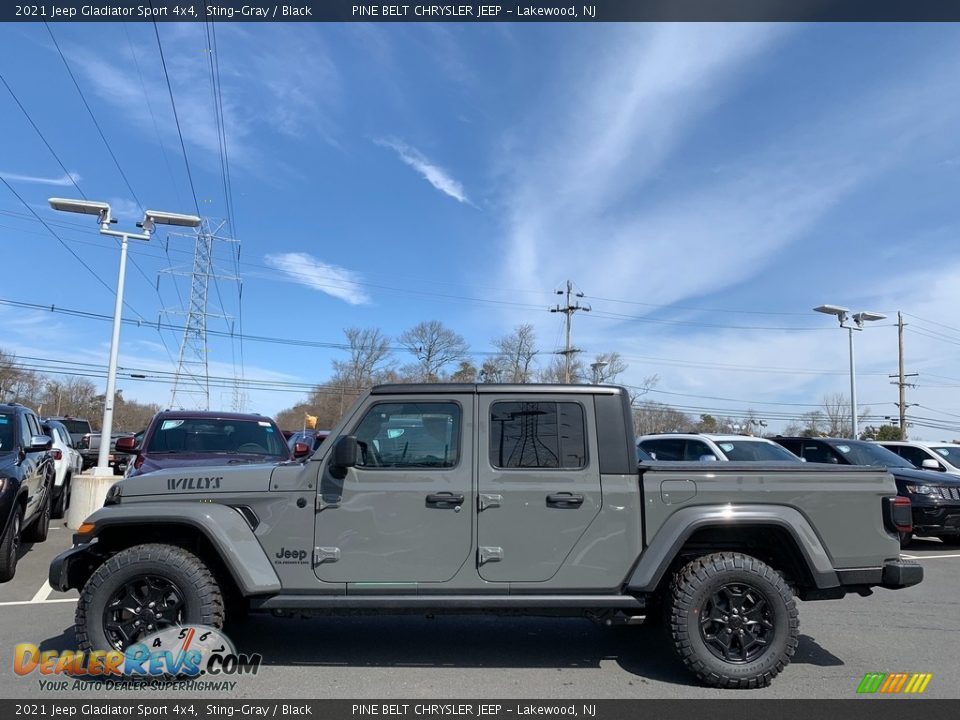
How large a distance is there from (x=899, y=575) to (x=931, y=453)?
962 centimetres

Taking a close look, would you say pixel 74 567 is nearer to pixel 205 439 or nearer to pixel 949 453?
pixel 205 439

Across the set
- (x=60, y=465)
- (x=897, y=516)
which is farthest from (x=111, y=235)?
(x=897, y=516)

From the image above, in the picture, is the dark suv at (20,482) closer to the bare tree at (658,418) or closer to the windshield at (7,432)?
the windshield at (7,432)

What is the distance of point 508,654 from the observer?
4801 mm

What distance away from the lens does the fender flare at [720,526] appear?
414 cm

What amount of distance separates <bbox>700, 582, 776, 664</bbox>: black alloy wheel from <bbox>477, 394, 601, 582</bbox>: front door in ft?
3.27

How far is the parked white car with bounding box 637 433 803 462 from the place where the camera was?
1080 centimetres

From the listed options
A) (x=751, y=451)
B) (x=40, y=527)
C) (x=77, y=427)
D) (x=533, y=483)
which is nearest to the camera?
(x=533, y=483)

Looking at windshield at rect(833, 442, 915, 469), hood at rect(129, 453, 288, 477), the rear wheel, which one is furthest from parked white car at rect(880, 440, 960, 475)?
the rear wheel

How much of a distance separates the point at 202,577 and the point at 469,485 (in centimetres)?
177

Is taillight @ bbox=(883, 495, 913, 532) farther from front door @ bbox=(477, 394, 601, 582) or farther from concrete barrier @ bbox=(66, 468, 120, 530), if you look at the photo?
concrete barrier @ bbox=(66, 468, 120, 530)
